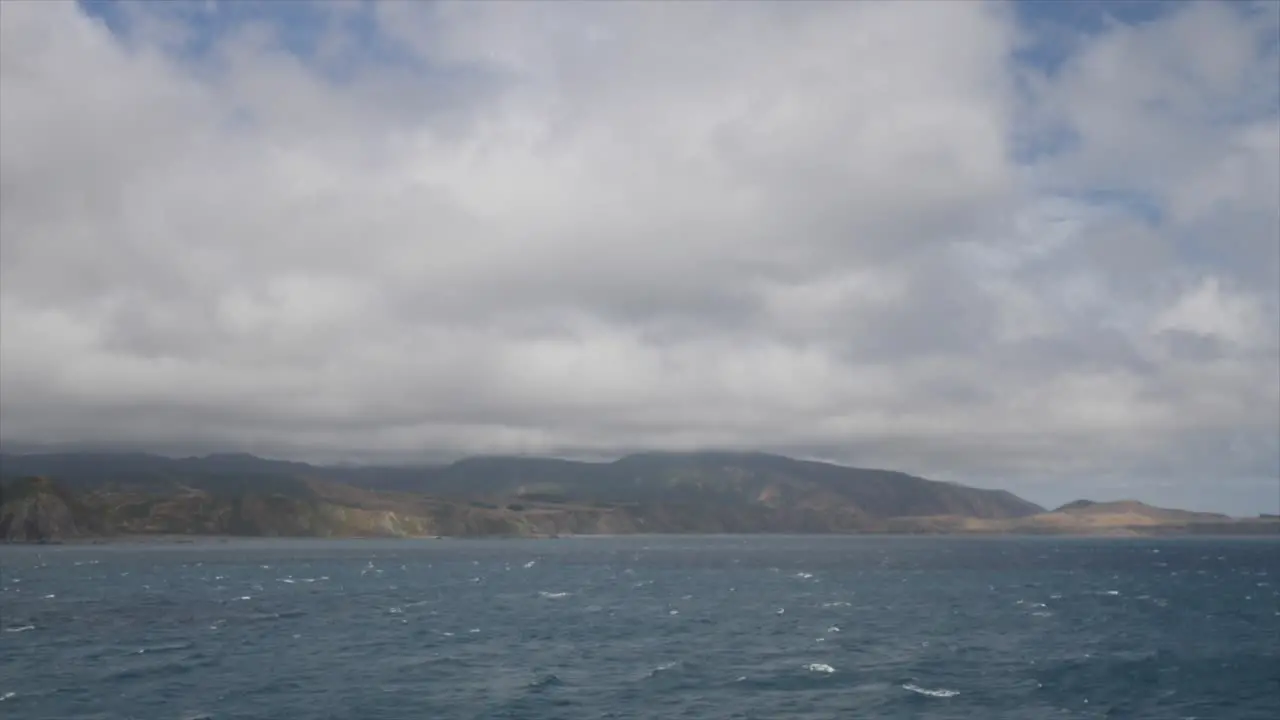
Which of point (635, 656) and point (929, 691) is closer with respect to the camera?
point (929, 691)

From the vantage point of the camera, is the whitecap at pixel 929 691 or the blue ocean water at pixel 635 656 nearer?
the blue ocean water at pixel 635 656

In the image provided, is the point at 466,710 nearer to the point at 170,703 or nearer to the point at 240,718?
the point at 240,718

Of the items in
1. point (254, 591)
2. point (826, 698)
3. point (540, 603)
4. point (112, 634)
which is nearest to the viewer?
point (826, 698)

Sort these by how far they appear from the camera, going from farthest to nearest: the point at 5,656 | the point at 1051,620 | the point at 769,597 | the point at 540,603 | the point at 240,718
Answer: the point at 769,597
the point at 540,603
the point at 1051,620
the point at 5,656
the point at 240,718

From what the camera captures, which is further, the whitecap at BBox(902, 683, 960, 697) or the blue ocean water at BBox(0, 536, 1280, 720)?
the whitecap at BBox(902, 683, 960, 697)

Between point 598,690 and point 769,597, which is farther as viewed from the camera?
point 769,597

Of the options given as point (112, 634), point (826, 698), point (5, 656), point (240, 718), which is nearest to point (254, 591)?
point (112, 634)

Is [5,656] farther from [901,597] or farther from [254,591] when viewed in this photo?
[901,597]

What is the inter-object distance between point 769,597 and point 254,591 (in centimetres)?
7845

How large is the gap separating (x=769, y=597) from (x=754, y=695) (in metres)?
83.1

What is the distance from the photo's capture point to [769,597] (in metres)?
157

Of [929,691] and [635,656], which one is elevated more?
[929,691]

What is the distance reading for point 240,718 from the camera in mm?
69000

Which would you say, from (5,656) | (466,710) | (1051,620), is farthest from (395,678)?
(1051,620)
